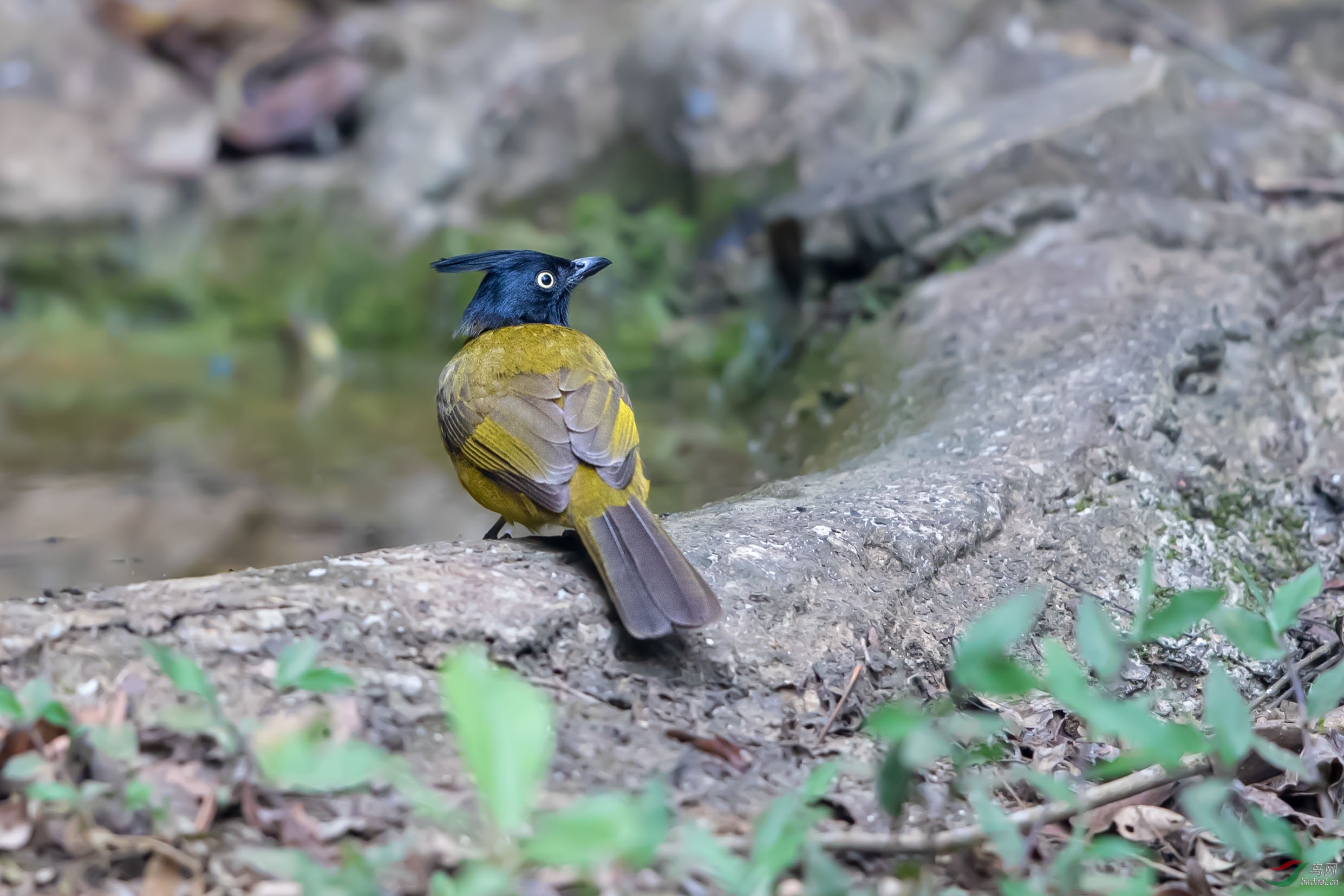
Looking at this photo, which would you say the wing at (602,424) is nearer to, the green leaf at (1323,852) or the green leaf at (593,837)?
the green leaf at (593,837)

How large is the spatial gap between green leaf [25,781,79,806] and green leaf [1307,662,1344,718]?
2099 mm

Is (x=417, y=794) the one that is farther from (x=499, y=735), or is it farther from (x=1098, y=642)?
(x=1098, y=642)

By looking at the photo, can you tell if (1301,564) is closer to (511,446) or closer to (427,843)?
(511,446)

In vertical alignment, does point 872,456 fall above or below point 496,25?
below

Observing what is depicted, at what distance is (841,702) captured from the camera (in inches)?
102

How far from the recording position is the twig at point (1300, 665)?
283 cm

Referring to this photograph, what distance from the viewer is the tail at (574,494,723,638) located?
254 centimetres

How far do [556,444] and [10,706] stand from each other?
1529mm

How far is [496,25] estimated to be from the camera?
9461mm

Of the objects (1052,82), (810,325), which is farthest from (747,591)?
(1052,82)

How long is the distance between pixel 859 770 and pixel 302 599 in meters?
1.25

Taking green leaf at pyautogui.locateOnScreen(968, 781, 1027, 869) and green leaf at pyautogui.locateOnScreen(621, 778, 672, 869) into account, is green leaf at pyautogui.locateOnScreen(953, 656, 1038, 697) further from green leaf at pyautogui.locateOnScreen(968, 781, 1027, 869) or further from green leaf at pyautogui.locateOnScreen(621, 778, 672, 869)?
green leaf at pyautogui.locateOnScreen(621, 778, 672, 869)

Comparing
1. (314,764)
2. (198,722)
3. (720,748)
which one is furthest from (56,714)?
(720,748)

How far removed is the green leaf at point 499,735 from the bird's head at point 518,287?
2749mm
